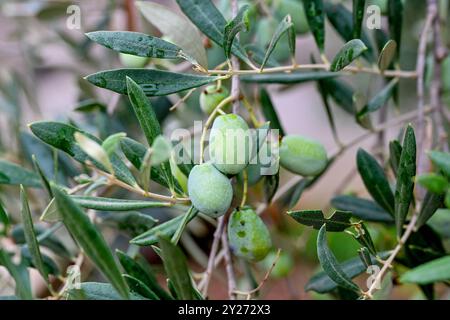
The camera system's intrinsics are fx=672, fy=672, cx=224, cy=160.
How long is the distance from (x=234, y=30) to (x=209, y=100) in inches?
5.2

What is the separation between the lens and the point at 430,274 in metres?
0.55

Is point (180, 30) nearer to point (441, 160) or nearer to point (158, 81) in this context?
point (158, 81)

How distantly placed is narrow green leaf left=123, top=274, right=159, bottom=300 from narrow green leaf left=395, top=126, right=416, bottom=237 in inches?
11.6

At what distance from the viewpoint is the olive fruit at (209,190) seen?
2.12 ft

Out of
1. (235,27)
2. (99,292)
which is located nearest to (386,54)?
(235,27)

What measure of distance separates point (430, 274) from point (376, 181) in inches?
13.2

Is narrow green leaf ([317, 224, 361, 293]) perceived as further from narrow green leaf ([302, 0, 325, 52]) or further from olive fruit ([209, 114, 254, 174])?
narrow green leaf ([302, 0, 325, 52])

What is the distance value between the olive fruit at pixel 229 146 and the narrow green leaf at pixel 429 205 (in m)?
0.23

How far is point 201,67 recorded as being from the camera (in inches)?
28.5

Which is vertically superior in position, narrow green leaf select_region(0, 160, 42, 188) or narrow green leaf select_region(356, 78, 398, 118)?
narrow green leaf select_region(356, 78, 398, 118)

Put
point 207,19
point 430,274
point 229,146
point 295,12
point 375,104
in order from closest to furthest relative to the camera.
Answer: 1. point 430,274
2. point 229,146
3. point 207,19
4. point 375,104
5. point 295,12

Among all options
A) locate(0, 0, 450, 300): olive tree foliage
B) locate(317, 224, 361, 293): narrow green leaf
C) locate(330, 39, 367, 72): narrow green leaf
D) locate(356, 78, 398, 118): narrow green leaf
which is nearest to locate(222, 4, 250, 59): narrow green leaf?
locate(0, 0, 450, 300): olive tree foliage

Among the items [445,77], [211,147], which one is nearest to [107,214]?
[211,147]

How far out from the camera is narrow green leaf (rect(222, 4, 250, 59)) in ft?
2.22
